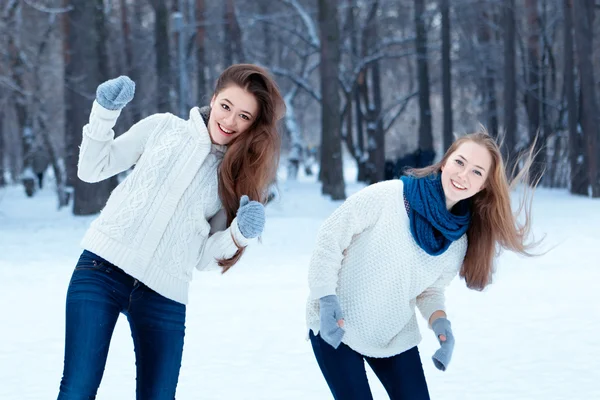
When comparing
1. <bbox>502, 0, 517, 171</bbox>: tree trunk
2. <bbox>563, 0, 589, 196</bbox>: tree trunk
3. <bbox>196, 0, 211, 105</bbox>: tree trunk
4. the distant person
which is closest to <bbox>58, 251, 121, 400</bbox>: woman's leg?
<bbox>563, 0, 589, 196</bbox>: tree trunk

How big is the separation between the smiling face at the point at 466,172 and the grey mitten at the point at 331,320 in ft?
2.15

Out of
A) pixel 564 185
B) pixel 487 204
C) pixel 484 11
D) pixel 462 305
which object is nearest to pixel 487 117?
pixel 484 11

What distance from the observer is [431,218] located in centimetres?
328

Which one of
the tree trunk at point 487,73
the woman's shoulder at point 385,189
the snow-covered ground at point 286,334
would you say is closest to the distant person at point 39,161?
the tree trunk at point 487,73

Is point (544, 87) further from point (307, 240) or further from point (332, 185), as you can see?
point (307, 240)

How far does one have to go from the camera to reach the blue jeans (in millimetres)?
2904

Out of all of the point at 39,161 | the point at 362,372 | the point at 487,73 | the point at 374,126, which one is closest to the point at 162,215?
the point at 362,372

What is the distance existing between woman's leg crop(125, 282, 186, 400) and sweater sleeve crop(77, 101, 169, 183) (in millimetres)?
475

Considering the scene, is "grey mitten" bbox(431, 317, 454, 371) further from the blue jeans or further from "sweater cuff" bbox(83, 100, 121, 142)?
"sweater cuff" bbox(83, 100, 121, 142)

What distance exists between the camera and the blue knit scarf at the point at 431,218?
130 inches

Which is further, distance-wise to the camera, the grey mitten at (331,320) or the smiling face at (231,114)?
the smiling face at (231,114)

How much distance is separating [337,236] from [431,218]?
0.37m

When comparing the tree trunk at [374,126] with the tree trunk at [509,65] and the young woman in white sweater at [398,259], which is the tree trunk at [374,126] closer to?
the tree trunk at [509,65]

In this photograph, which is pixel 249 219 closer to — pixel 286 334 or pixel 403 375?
pixel 403 375
